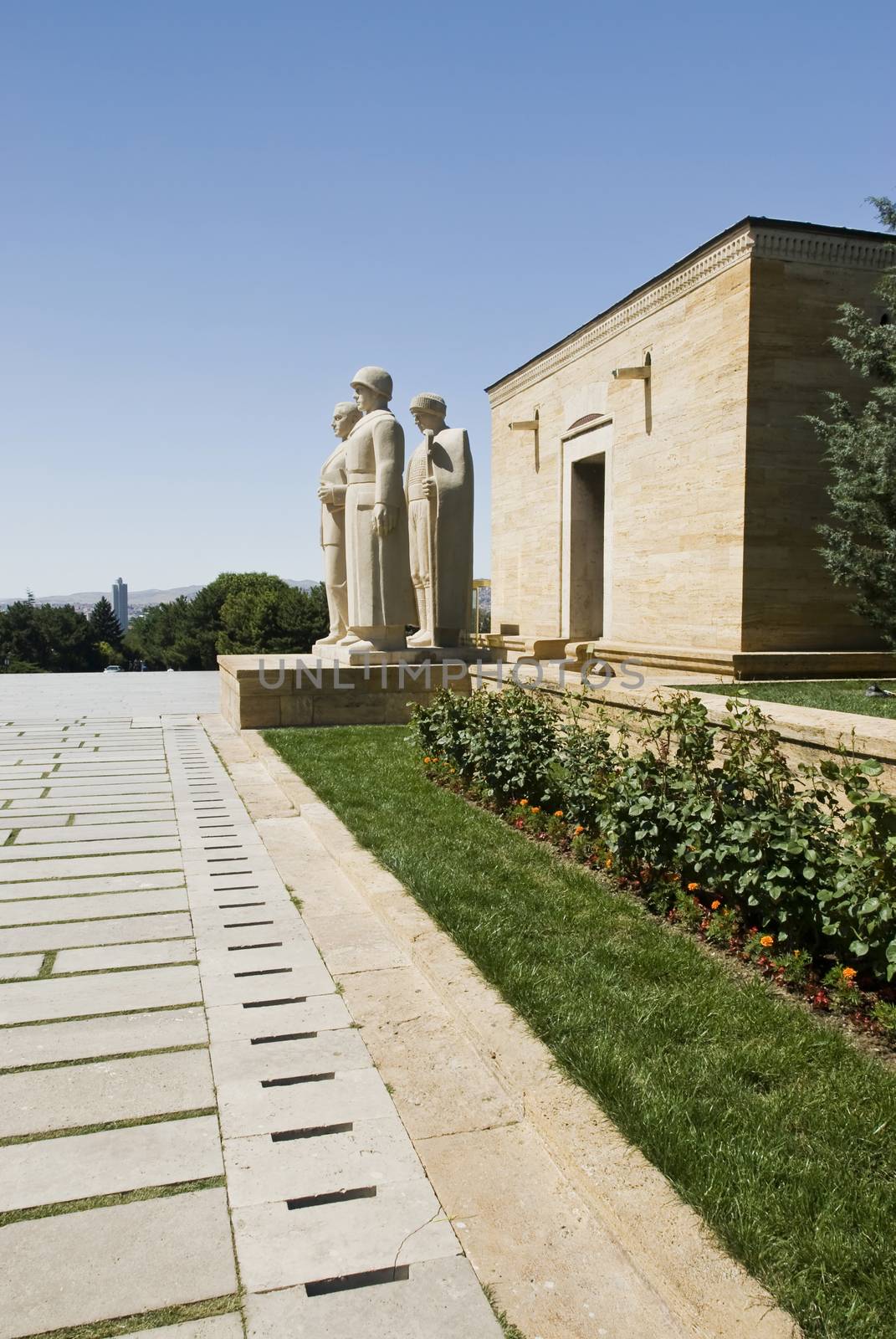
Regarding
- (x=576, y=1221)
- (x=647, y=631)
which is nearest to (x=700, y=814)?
(x=576, y=1221)

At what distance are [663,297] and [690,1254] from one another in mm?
13102

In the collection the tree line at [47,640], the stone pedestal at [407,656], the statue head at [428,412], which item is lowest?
the tree line at [47,640]

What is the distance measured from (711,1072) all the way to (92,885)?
3323 mm

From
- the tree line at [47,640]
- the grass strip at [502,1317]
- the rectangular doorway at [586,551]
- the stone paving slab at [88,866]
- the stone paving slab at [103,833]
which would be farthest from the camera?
the tree line at [47,640]

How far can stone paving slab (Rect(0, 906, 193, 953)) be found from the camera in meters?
3.84

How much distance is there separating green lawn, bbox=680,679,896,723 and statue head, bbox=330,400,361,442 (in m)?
5.72

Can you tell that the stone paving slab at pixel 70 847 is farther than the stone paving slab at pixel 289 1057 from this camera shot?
Yes

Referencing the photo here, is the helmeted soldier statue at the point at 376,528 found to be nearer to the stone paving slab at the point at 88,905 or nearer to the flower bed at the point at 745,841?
the flower bed at the point at 745,841

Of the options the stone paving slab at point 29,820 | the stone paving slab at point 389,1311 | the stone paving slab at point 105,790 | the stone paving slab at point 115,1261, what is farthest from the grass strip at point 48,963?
the stone paving slab at point 105,790

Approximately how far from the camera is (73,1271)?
1.92 meters

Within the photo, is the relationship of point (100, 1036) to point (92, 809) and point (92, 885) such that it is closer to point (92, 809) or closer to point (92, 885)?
point (92, 885)

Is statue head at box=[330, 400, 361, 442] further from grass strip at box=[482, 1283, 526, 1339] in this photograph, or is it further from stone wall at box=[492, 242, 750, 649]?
grass strip at box=[482, 1283, 526, 1339]

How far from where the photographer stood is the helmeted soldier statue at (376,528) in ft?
→ 33.9

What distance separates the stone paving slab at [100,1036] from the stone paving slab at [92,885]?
1517 mm
